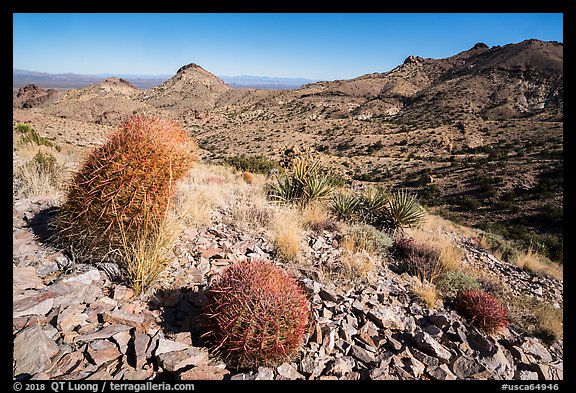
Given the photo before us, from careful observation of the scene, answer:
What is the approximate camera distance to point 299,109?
64.6 metres

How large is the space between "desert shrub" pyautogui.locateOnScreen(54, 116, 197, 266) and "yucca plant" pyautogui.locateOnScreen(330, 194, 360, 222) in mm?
4531

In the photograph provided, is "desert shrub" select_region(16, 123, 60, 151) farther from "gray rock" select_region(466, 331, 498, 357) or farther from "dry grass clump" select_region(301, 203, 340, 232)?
"gray rock" select_region(466, 331, 498, 357)

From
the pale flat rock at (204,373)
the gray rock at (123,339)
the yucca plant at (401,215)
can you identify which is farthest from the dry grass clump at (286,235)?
the yucca plant at (401,215)

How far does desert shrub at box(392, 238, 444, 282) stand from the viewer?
17.5 feet

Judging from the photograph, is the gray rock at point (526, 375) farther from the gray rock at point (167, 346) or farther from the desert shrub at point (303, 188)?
the desert shrub at point (303, 188)

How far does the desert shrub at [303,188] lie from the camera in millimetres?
8109

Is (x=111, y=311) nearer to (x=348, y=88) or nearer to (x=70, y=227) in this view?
(x=70, y=227)

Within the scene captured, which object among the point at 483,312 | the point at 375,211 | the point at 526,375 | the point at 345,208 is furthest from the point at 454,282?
the point at 375,211

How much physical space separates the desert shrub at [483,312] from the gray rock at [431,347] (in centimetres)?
102

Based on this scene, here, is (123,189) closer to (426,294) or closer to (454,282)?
(426,294)

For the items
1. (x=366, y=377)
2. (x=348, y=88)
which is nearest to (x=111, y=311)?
(x=366, y=377)

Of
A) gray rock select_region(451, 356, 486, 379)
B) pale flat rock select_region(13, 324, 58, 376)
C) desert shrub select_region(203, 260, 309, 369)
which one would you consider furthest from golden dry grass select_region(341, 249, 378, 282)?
pale flat rock select_region(13, 324, 58, 376)
